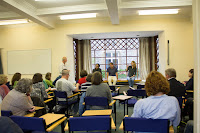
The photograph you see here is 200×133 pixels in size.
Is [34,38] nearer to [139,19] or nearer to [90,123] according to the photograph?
[139,19]

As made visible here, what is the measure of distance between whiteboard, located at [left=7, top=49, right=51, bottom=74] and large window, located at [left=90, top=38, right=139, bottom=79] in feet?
9.53

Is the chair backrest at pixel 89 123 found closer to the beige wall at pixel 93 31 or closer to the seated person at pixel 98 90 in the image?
the seated person at pixel 98 90

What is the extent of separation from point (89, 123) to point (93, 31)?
5.31 metres

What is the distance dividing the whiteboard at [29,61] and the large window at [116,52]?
2904 millimetres

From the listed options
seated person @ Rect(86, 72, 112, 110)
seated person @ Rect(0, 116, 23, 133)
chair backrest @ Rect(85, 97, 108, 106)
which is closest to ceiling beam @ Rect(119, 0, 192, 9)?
seated person @ Rect(86, 72, 112, 110)

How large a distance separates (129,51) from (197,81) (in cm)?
737

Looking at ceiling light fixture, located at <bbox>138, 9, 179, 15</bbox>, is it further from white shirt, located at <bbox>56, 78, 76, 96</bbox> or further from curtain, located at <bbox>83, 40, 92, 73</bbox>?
curtain, located at <bbox>83, 40, 92, 73</bbox>

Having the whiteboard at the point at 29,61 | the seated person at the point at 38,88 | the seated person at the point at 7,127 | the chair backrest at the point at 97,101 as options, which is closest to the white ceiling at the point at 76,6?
the whiteboard at the point at 29,61

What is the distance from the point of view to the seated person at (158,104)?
161 centimetres

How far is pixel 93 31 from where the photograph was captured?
6.62 m

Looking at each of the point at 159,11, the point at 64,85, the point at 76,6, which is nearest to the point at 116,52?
the point at 159,11

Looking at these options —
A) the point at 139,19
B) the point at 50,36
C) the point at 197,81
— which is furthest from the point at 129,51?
the point at 197,81

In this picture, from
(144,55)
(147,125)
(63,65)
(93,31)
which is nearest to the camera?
(147,125)

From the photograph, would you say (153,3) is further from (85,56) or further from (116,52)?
(85,56)
